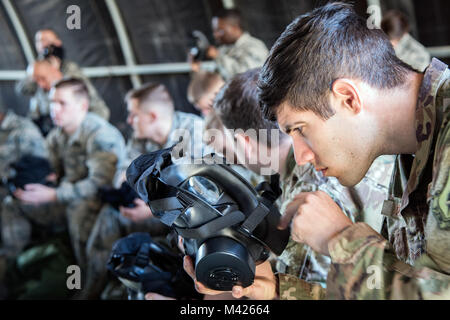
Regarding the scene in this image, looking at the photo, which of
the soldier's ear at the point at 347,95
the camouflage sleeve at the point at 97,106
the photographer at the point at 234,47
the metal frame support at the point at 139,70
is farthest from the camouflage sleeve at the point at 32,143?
the soldier's ear at the point at 347,95

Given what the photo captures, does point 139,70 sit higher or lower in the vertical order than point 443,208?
lower

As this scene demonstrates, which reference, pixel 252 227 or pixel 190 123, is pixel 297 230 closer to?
pixel 252 227

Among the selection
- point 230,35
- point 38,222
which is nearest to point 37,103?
point 38,222

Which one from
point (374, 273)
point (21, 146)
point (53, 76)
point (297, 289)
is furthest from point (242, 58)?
point (374, 273)

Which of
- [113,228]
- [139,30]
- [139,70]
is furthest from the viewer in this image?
[139,70]

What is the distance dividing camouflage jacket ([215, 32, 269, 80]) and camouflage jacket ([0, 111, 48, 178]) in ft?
3.58

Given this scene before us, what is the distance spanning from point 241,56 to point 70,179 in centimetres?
114

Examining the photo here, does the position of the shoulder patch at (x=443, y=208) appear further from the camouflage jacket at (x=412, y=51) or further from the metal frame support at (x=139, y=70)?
the metal frame support at (x=139, y=70)

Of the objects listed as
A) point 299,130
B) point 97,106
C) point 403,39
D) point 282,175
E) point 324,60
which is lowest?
point 97,106

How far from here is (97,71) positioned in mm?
3662

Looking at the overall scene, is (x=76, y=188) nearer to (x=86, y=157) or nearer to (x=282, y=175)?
(x=86, y=157)

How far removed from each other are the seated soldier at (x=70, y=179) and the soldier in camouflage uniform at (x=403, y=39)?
1.59m

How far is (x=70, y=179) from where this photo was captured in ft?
8.62

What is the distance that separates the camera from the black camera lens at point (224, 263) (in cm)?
80
